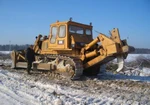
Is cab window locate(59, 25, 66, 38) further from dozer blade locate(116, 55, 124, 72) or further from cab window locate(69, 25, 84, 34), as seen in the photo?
dozer blade locate(116, 55, 124, 72)

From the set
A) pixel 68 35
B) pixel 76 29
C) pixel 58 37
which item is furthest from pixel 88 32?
pixel 58 37

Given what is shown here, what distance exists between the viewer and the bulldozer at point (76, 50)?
9245mm

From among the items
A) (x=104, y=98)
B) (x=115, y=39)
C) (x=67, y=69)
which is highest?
(x=115, y=39)

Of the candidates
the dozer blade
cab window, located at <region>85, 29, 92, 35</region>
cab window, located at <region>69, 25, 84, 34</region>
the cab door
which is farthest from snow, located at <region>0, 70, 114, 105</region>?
cab window, located at <region>85, 29, 92, 35</region>

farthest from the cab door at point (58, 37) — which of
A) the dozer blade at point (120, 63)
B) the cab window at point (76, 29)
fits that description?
the dozer blade at point (120, 63)

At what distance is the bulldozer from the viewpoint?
364 inches

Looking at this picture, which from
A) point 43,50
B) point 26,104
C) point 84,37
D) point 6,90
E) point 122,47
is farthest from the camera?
point 43,50

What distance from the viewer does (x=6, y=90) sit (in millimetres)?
7398

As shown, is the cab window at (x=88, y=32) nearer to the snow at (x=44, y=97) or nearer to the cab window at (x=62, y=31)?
the cab window at (x=62, y=31)

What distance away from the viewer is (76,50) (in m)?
10.9

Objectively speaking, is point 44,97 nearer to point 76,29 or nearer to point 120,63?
point 120,63

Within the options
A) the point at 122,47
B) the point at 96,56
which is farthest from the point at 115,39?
the point at 96,56

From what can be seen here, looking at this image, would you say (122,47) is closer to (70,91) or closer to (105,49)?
(105,49)

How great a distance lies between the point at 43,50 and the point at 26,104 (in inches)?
295
